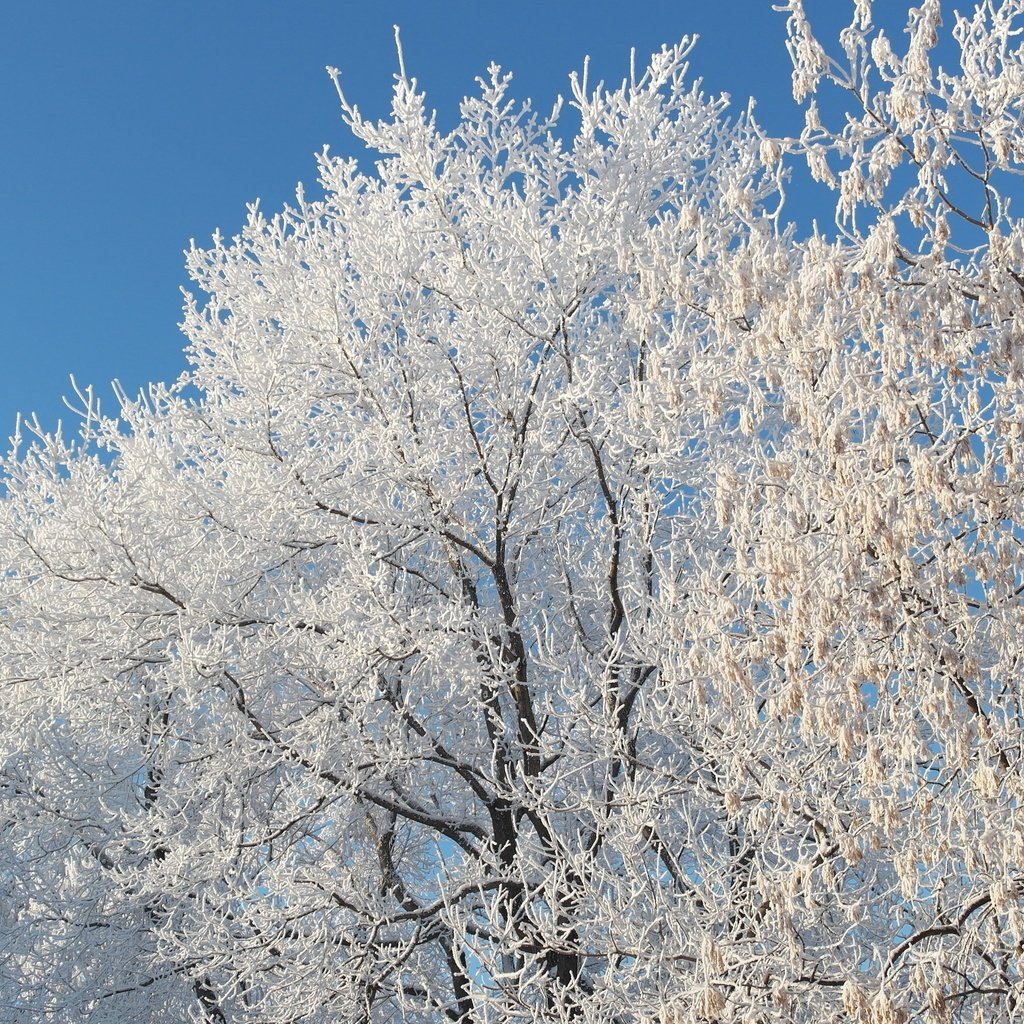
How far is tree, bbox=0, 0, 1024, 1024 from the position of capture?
182 inches

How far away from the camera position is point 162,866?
Answer: 7.85 m

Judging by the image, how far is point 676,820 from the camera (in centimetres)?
878

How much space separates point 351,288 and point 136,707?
3.97m

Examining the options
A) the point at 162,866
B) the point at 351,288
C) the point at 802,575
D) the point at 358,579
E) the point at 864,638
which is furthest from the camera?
the point at 351,288

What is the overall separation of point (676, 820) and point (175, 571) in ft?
14.5

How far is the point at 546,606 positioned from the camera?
30.9 ft

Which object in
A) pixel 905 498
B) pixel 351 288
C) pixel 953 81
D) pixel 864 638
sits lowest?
pixel 864 638

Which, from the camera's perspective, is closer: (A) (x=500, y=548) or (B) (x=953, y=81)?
(B) (x=953, y=81)

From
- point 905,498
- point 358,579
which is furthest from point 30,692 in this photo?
point 905,498

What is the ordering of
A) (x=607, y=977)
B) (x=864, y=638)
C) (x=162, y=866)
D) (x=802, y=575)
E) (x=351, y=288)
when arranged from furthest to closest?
(x=351, y=288) → (x=162, y=866) → (x=607, y=977) → (x=864, y=638) → (x=802, y=575)

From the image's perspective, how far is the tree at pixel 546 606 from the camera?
462cm

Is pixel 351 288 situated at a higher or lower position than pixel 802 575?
higher

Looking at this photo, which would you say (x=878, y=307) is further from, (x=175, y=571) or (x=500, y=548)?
(x=175, y=571)

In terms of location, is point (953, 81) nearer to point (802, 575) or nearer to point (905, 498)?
point (905, 498)
